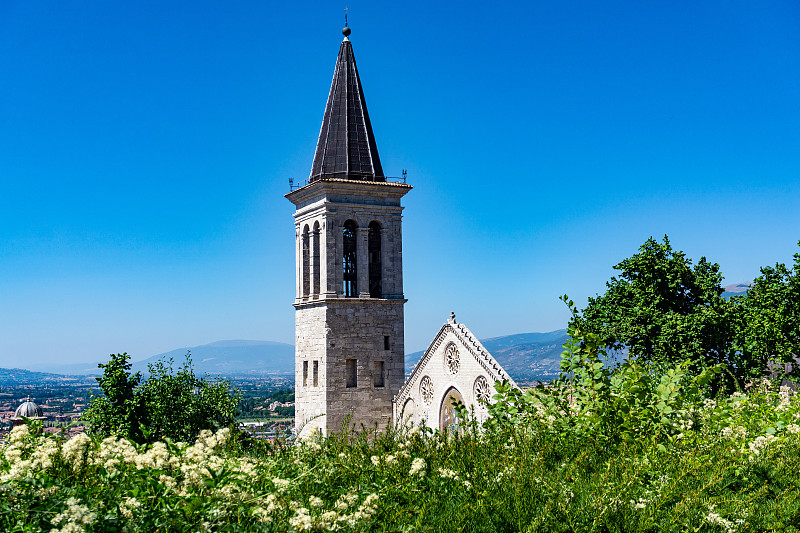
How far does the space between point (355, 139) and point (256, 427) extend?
77.5ft

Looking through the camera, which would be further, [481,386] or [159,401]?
[159,401]

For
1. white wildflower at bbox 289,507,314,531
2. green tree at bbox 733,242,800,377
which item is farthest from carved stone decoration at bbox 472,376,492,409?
white wildflower at bbox 289,507,314,531

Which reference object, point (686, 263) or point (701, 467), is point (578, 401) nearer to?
point (701, 467)

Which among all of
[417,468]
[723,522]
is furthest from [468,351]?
[723,522]

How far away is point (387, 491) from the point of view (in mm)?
5203

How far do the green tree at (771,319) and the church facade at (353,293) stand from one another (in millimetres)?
10646

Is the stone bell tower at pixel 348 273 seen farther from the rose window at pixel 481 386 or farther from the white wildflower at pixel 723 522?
the white wildflower at pixel 723 522

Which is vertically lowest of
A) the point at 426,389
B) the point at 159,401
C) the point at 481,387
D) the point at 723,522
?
the point at 159,401

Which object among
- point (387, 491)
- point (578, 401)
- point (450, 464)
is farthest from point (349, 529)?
point (578, 401)

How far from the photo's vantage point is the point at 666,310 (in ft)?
91.4

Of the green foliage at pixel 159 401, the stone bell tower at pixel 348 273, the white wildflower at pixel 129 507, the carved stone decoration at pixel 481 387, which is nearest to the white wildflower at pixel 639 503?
the white wildflower at pixel 129 507

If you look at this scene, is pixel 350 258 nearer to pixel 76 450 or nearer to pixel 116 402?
pixel 116 402

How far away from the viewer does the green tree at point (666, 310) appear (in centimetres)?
2627

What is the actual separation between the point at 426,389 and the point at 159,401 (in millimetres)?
12846
